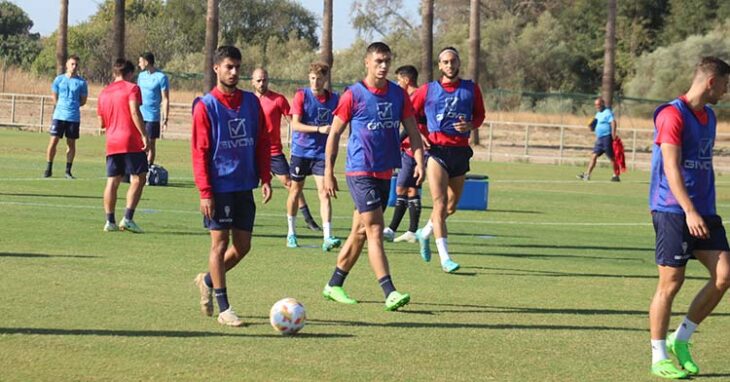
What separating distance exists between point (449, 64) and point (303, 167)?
3.24 metres

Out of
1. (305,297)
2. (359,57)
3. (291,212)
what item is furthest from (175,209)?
(359,57)

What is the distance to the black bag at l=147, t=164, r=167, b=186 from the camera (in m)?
24.2

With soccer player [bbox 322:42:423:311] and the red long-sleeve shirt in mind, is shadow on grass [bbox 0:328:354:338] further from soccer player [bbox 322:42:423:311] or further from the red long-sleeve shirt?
soccer player [bbox 322:42:423:311]

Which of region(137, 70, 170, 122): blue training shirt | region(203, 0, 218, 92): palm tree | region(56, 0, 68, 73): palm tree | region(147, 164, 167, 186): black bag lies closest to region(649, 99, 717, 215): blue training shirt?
region(137, 70, 170, 122): blue training shirt

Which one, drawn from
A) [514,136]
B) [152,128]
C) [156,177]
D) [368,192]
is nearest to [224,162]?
[368,192]

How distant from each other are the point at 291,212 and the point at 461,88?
292 cm

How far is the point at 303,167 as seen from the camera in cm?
1628

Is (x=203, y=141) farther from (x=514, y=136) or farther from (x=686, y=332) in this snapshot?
(x=514, y=136)

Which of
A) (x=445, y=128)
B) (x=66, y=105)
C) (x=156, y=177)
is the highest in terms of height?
(x=66, y=105)

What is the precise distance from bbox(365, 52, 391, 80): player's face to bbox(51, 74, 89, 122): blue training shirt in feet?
44.4

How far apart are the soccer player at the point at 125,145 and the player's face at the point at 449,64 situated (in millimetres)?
4268

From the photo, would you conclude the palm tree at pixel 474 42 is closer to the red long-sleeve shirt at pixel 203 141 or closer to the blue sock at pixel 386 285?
the blue sock at pixel 386 285

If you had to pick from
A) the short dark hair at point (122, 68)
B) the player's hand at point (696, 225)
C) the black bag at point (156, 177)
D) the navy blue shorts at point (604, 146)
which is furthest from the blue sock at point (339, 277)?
the navy blue shorts at point (604, 146)

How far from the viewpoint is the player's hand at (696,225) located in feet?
27.6
